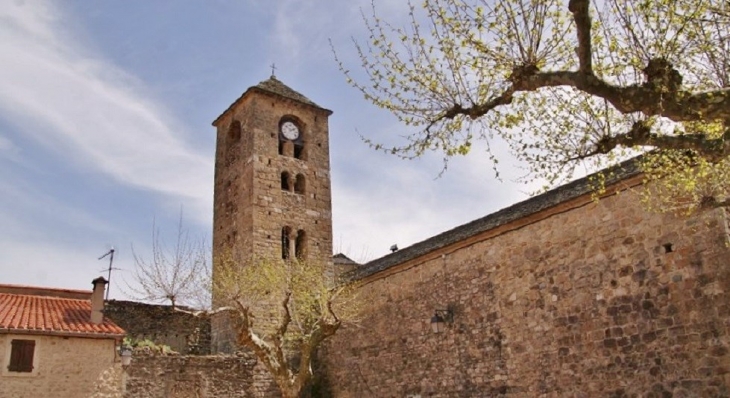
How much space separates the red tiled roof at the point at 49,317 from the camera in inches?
588

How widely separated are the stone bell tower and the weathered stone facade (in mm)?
5409

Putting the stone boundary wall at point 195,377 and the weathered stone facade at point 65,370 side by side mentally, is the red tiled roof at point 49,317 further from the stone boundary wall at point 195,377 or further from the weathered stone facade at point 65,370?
the stone boundary wall at point 195,377

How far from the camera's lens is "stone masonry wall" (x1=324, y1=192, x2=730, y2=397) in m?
10.3

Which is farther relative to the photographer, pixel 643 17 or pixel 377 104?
pixel 377 104

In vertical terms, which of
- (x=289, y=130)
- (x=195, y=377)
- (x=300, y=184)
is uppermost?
(x=289, y=130)

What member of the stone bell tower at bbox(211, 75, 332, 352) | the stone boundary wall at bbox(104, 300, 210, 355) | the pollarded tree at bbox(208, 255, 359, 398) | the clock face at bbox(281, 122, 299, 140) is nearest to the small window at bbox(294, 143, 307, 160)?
the stone bell tower at bbox(211, 75, 332, 352)

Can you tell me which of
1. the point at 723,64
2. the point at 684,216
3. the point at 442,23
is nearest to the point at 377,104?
the point at 442,23

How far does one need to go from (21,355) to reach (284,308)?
606 cm

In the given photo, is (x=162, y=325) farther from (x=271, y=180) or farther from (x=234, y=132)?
(x=234, y=132)

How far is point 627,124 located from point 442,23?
2.50 meters

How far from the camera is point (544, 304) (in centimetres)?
1305

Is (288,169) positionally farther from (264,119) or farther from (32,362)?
(32,362)

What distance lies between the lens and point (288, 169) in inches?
926

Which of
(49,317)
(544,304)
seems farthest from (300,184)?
(544,304)
